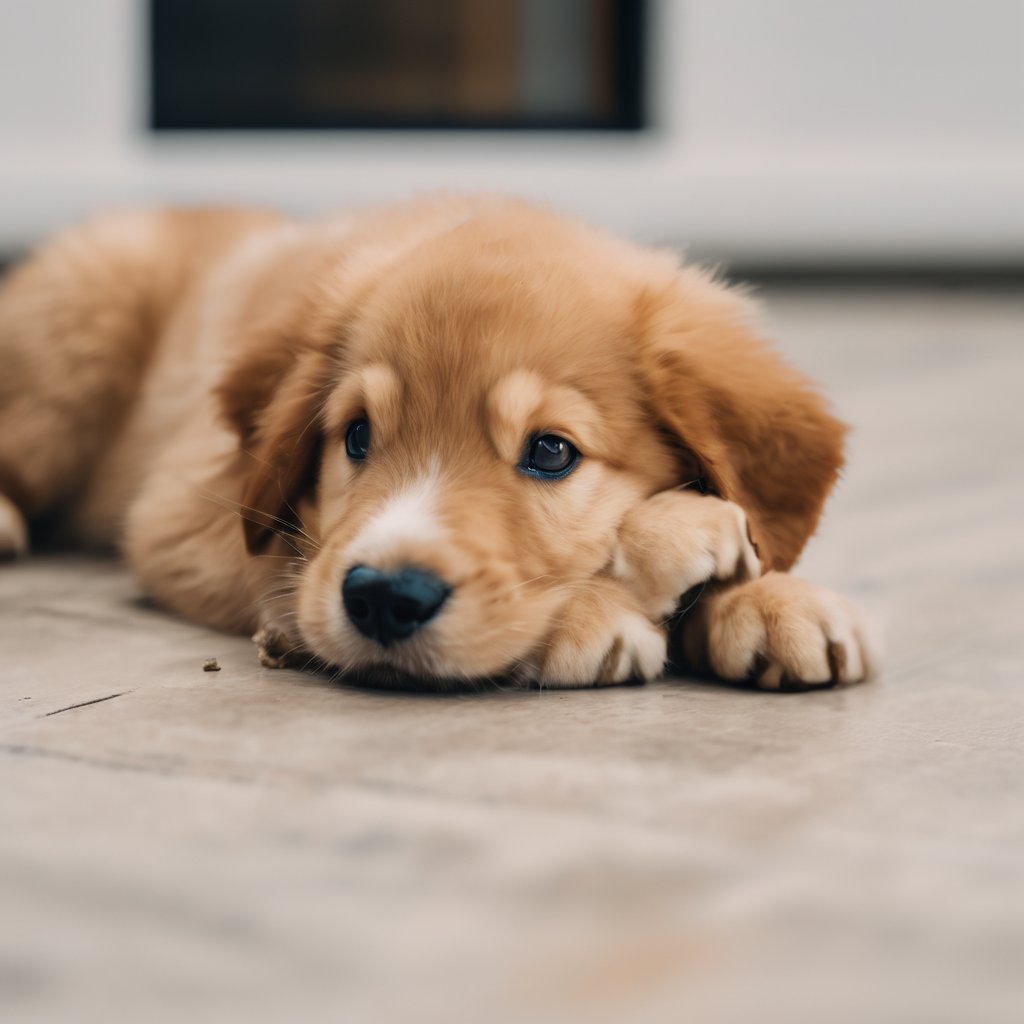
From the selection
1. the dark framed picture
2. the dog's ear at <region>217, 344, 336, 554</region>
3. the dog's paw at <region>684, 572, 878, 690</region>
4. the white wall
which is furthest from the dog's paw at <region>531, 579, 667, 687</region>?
the dark framed picture

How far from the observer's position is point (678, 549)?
2.58 m

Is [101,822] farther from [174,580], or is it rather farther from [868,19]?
[868,19]

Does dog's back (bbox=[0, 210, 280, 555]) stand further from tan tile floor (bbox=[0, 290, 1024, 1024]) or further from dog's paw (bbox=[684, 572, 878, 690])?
dog's paw (bbox=[684, 572, 878, 690])

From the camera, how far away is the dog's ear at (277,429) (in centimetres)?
291

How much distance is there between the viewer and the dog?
2.46m

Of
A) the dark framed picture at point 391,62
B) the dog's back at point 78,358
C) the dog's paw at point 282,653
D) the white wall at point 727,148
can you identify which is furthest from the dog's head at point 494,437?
the dark framed picture at point 391,62

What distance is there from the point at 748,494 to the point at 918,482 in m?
2.88

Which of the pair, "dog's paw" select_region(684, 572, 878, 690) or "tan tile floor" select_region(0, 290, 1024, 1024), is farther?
"dog's paw" select_region(684, 572, 878, 690)

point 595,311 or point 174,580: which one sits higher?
point 595,311

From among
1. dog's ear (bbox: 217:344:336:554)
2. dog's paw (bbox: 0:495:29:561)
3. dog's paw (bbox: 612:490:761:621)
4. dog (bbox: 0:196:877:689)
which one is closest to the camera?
dog (bbox: 0:196:877:689)

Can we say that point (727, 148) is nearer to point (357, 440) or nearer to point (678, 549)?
point (357, 440)

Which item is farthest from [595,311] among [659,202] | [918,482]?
[659,202]

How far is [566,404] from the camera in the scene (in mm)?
2631

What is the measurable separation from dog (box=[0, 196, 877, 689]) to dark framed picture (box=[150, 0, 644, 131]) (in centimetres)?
611
